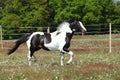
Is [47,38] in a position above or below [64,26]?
below

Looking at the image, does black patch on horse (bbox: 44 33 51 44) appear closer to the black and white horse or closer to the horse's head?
the black and white horse

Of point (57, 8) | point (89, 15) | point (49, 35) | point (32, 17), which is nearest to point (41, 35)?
point (49, 35)

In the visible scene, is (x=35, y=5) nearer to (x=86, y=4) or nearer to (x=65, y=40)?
(x=86, y=4)

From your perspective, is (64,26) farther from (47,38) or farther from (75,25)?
(47,38)

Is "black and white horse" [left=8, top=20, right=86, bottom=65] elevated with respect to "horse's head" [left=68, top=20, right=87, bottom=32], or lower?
lower

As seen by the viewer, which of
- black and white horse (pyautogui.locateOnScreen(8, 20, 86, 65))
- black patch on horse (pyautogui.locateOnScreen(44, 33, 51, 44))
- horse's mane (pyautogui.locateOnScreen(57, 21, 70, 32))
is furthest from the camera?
horse's mane (pyautogui.locateOnScreen(57, 21, 70, 32))

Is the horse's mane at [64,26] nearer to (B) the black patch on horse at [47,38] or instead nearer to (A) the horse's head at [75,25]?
(A) the horse's head at [75,25]

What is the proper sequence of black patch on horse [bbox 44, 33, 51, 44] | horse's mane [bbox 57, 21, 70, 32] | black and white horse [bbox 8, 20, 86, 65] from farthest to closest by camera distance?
horse's mane [bbox 57, 21, 70, 32] < black patch on horse [bbox 44, 33, 51, 44] < black and white horse [bbox 8, 20, 86, 65]

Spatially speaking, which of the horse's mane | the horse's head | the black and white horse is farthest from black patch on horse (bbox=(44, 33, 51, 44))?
the horse's head

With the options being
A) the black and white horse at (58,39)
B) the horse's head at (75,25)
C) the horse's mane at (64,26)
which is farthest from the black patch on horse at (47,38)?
the horse's head at (75,25)

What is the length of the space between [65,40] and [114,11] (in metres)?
67.4

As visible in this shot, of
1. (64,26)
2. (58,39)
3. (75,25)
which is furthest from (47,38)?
(75,25)

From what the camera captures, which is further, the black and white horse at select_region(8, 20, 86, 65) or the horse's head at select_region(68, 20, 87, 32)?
the horse's head at select_region(68, 20, 87, 32)

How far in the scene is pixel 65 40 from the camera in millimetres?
16875
